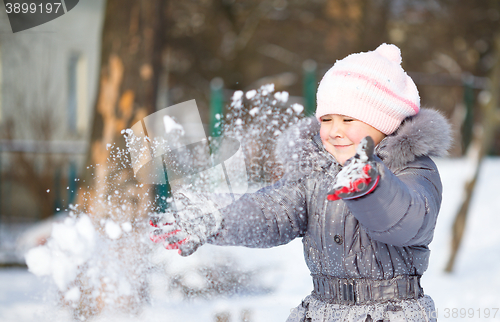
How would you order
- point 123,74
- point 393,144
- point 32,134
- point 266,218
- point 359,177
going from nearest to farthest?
point 359,177
point 393,144
point 266,218
point 123,74
point 32,134

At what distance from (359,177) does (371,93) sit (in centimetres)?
46

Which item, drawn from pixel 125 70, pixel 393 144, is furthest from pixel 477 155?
pixel 393 144

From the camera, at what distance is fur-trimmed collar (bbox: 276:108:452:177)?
1.57m

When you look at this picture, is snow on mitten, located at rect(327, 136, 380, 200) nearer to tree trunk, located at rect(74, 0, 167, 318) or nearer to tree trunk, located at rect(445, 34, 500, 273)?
tree trunk, located at rect(74, 0, 167, 318)

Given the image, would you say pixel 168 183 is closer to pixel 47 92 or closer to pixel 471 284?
pixel 471 284

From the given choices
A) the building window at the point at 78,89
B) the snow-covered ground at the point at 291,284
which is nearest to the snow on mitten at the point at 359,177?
the snow-covered ground at the point at 291,284

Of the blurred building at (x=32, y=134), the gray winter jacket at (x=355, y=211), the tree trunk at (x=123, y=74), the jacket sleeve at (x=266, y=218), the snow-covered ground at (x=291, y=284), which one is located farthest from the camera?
the blurred building at (x=32, y=134)

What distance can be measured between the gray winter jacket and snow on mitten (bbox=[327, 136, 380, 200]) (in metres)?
0.04

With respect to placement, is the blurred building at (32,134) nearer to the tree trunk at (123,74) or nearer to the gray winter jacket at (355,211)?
the tree trunk at (123,74)

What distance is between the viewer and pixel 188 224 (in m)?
1.63

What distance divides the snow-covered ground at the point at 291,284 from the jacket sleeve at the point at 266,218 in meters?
0.96
